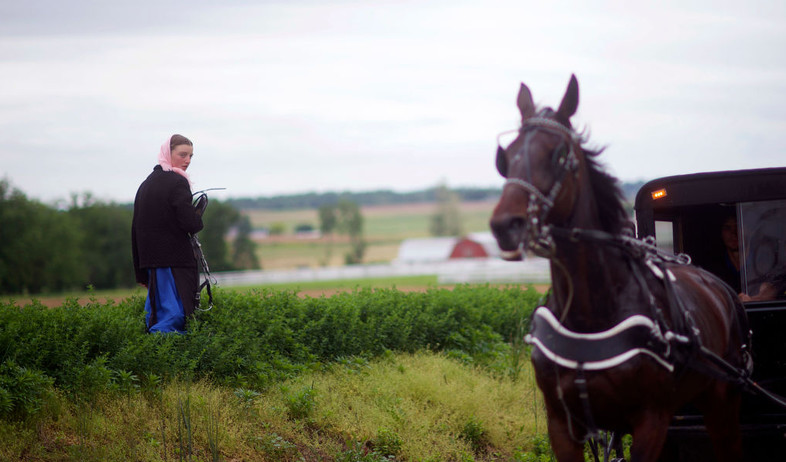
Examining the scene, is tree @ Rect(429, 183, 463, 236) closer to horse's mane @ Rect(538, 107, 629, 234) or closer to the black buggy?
the black buggy

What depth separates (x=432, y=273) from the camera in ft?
176

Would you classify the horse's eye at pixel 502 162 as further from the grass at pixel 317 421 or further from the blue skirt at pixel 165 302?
the blue skirt at pixel 165 302

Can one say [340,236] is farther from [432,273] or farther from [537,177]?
[537,177]

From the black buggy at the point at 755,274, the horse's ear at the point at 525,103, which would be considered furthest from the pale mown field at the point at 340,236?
the horse's ear at the point at 525,103

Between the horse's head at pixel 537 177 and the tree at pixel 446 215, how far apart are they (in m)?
112

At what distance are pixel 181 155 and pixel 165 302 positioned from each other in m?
1.42

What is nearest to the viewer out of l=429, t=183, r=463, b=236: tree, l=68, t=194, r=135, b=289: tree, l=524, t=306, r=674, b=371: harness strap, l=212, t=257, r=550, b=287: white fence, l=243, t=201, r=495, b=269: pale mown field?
l=524, t=306, r=674, b=371: harness strap

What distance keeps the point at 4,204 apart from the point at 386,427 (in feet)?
171

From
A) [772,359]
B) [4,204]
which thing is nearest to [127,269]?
[4,204]

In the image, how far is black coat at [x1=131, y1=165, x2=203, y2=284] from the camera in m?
7.00

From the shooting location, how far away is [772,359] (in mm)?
6039

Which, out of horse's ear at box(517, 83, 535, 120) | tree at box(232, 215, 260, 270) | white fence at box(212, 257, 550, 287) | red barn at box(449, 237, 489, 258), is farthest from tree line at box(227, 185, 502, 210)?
A: horse's ear at box(517, 83, 535, 120)

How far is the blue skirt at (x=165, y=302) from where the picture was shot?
7031 mm

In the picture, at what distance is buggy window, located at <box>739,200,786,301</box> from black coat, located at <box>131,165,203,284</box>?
4.82m
